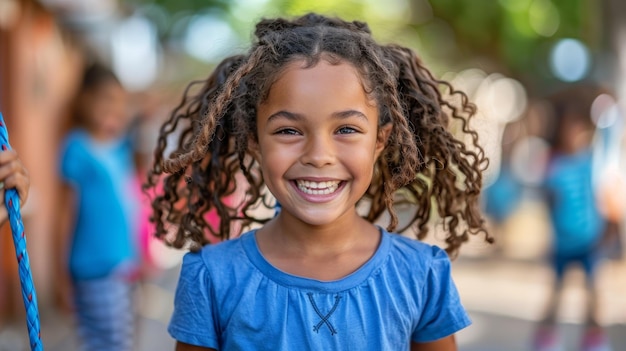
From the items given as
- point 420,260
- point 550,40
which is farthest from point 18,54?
point 550,40

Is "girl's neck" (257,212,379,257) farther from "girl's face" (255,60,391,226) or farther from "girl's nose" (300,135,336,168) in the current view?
"girl's nose" (300,135,336,168)

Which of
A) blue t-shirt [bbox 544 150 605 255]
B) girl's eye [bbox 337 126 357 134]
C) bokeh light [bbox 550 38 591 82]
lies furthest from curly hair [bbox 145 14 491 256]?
bokeh light [bbox 550 38 591 82]

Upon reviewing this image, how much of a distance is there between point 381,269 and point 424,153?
52cm

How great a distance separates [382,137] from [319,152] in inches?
12.1

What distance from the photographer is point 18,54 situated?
7.76 metres

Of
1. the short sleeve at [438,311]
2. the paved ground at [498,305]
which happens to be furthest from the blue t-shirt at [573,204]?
the short sleeve at [438,311]

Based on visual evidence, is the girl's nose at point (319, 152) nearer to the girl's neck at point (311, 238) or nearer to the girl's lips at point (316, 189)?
the girl's lips at point (316, 189)

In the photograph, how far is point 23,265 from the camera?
228 centimetres

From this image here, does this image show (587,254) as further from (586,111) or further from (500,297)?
(500,297)

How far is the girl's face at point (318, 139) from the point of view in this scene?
7.44 feet

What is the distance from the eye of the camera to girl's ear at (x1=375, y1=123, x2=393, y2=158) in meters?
2.48

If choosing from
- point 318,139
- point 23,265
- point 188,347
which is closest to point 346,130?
point 318,139

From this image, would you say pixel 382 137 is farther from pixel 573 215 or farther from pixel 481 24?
pixel 481 24

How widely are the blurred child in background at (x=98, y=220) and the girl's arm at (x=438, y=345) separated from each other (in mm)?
2632
